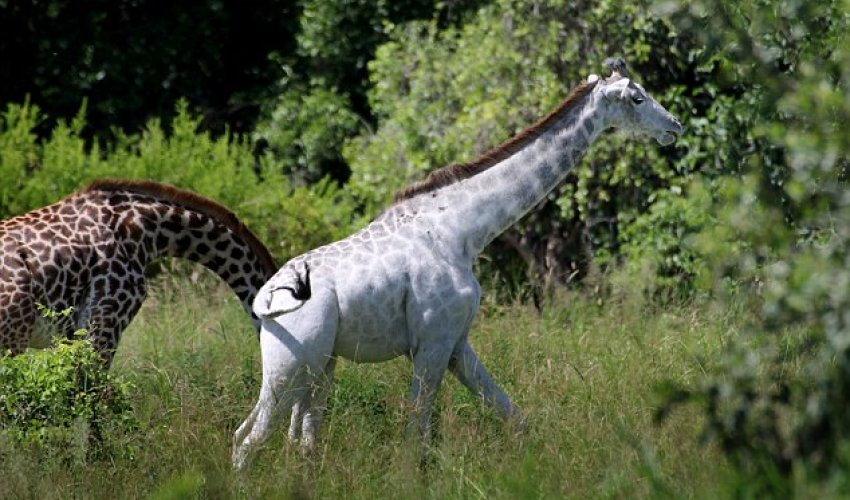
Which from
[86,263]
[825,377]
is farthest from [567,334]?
[825,377]

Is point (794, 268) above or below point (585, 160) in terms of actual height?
above

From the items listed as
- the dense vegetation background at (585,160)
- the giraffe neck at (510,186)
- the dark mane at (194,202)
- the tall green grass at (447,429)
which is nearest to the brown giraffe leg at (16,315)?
the tall green grass at (447,429)

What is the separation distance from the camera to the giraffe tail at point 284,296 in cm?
627

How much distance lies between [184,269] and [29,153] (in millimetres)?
1857

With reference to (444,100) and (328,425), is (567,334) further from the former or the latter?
(444,100)

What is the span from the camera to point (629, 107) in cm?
721

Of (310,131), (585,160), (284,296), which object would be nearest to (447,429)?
(284,296)

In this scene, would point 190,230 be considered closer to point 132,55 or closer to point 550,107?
point 550,107

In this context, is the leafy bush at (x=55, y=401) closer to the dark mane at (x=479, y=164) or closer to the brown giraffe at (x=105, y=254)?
the brown giraffe at (x=105, y=254)

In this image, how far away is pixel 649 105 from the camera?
23.7 feet

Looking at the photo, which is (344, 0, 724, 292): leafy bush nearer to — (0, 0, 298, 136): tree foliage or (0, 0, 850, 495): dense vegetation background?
(0, 0, 850, 495): dense vegetation background

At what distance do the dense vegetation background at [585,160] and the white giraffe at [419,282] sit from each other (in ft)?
2.48

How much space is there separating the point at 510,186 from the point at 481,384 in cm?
97

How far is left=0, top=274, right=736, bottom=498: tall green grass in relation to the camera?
5.93 metres
